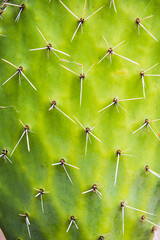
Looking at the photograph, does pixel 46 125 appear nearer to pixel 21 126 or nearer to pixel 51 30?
pixel 21 126

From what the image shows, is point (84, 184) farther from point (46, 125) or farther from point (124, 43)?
point (124, 43)

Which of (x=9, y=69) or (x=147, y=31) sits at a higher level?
(x=147, y=31)

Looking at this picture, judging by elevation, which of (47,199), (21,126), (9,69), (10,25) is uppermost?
(10,25)

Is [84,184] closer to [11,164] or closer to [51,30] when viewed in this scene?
[11,164]

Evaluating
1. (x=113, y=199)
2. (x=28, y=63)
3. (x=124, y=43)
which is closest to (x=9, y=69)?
(x=28, y=63)

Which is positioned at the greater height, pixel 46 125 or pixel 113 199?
pixel 46 125

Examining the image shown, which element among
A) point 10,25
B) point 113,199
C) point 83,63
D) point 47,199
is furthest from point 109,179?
→ point 10,25
